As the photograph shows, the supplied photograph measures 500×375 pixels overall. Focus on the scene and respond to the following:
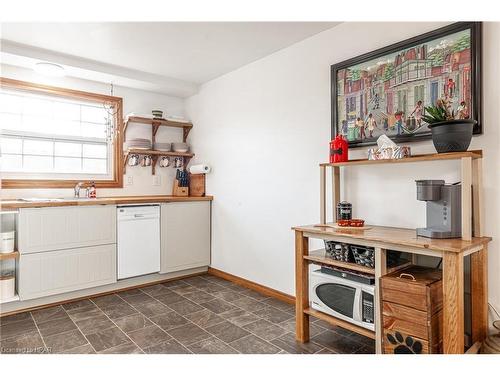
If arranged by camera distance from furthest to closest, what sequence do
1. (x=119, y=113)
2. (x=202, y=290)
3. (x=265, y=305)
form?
(x=119, y=113) < (x=202, y=290) < (x=265, y=305)

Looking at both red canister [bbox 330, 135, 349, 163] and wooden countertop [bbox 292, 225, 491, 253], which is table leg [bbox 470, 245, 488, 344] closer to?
wooden countertop [bbox 292, 225, 491, 253]

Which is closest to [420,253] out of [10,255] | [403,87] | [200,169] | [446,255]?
[446,255]

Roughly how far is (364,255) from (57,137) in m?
3.41

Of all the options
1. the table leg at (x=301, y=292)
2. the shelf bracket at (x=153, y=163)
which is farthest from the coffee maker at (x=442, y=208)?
the shelf bracket at (x=153, y=163)

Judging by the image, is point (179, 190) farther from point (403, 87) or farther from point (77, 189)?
point (403, 87)

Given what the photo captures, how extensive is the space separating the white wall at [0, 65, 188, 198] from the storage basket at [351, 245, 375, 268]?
9.75 ft

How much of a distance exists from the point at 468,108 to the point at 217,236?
2.87 m

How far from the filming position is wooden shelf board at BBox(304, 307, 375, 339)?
76.7 inches

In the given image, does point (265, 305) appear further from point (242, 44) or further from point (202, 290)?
point (242, 44)

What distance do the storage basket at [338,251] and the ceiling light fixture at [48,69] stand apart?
119 inches

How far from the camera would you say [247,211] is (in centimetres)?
357

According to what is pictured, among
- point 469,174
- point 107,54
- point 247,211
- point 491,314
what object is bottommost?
point 491,314

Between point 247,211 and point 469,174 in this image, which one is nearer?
point 469,174
